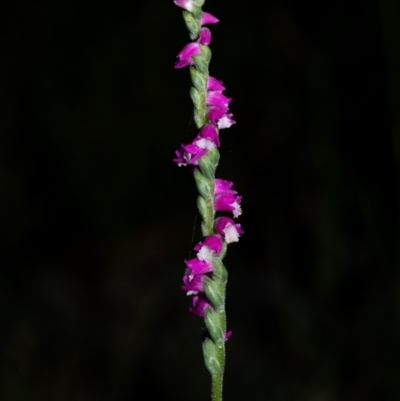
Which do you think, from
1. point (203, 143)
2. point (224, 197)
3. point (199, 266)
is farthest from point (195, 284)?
point (203, 143)

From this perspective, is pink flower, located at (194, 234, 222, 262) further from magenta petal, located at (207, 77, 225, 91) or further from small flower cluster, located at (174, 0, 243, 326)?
magenta petal, located at (207, 77, 225, 91)

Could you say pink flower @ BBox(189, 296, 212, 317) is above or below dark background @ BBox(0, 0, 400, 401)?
below

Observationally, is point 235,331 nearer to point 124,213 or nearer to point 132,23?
point 124,213

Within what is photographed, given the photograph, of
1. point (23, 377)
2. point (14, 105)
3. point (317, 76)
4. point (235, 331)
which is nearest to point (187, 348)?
point (235, 331)

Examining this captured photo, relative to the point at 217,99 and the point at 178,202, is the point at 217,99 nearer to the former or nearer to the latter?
the point at 217,99

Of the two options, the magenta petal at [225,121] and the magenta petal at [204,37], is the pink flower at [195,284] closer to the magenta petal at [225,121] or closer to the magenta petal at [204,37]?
the magenta petal at [225,121]

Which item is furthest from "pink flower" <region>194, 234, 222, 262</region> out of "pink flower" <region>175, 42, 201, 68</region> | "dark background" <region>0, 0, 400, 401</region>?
"dark background" <region>0, 0, 400, 401</region>
